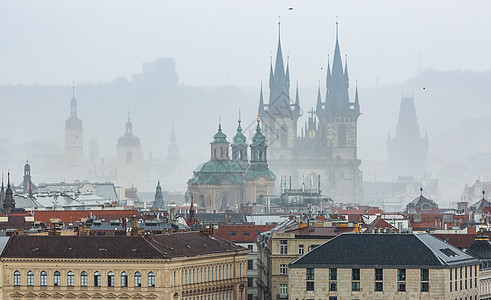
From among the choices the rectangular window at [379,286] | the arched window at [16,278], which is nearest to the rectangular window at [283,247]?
the rectangular window at [379,286]

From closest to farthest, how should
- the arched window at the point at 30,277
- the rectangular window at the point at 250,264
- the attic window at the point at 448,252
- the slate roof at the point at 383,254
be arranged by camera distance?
the slate roof at the point at 383,254, the attic window at the point at 448,252, the arched window at the point at 30,277, the rectangular window at the point at 250,264

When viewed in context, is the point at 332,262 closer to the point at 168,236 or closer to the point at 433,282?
the point at 433,282

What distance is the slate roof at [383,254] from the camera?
8588cm

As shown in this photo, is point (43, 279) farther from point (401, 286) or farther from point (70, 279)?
point (401, 286)

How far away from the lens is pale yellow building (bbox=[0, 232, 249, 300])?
89.4 metres

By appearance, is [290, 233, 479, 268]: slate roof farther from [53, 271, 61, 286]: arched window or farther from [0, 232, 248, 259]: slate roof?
[53, 271, 61, 286]: arched window

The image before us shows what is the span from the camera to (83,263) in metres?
90.6

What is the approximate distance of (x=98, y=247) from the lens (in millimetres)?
91750

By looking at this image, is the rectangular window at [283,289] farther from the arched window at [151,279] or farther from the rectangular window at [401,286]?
the rectangular window at [401,286]

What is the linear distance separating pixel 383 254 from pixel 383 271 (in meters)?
1.38

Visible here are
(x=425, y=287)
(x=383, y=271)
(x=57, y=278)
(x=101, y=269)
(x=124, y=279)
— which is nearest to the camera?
(x=425, y=287)

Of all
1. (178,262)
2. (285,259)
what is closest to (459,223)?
(285,259)

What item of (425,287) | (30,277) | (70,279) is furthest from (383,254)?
(30,277)

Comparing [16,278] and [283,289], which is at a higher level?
[16,278]
